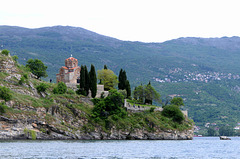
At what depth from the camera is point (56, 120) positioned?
85.7 metres

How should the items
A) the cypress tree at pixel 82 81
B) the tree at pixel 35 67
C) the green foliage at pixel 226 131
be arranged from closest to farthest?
the cypress tree at pixel 82 81, the tree at pixel 35 67, the green foliage at pixel 226 131

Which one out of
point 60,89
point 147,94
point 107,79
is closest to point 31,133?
point 60,89

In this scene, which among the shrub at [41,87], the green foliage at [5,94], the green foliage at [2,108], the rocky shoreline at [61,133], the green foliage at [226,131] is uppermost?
the shrub at [41,87]

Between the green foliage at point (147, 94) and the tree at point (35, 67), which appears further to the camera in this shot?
the green foliage at point (147, 94)

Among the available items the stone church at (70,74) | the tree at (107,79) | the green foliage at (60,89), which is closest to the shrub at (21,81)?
the green foliage at (60,89)

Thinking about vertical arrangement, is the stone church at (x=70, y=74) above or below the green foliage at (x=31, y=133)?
above

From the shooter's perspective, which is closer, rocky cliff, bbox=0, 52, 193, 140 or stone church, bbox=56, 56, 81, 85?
rocky cliff, bbox=0, 52, 193, 140

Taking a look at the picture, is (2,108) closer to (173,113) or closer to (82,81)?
(82,81)

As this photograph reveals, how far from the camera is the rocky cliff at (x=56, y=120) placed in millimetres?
78938

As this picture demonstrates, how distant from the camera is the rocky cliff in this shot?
259 feet

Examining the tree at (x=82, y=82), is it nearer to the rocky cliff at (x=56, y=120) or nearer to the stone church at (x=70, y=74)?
the rocky cliff at (x=56, y=120)

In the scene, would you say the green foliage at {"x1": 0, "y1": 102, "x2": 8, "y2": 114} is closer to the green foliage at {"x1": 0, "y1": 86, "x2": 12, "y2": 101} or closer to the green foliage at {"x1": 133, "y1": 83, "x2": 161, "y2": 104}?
the green foliage at {"x1": 0, "y1": 86, "x2": 12, "y2": 101}

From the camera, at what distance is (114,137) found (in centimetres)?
9212

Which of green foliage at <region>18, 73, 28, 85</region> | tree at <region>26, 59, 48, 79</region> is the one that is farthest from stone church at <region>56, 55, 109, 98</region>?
green foliage at <region>18, 73, 28, 85</region>
